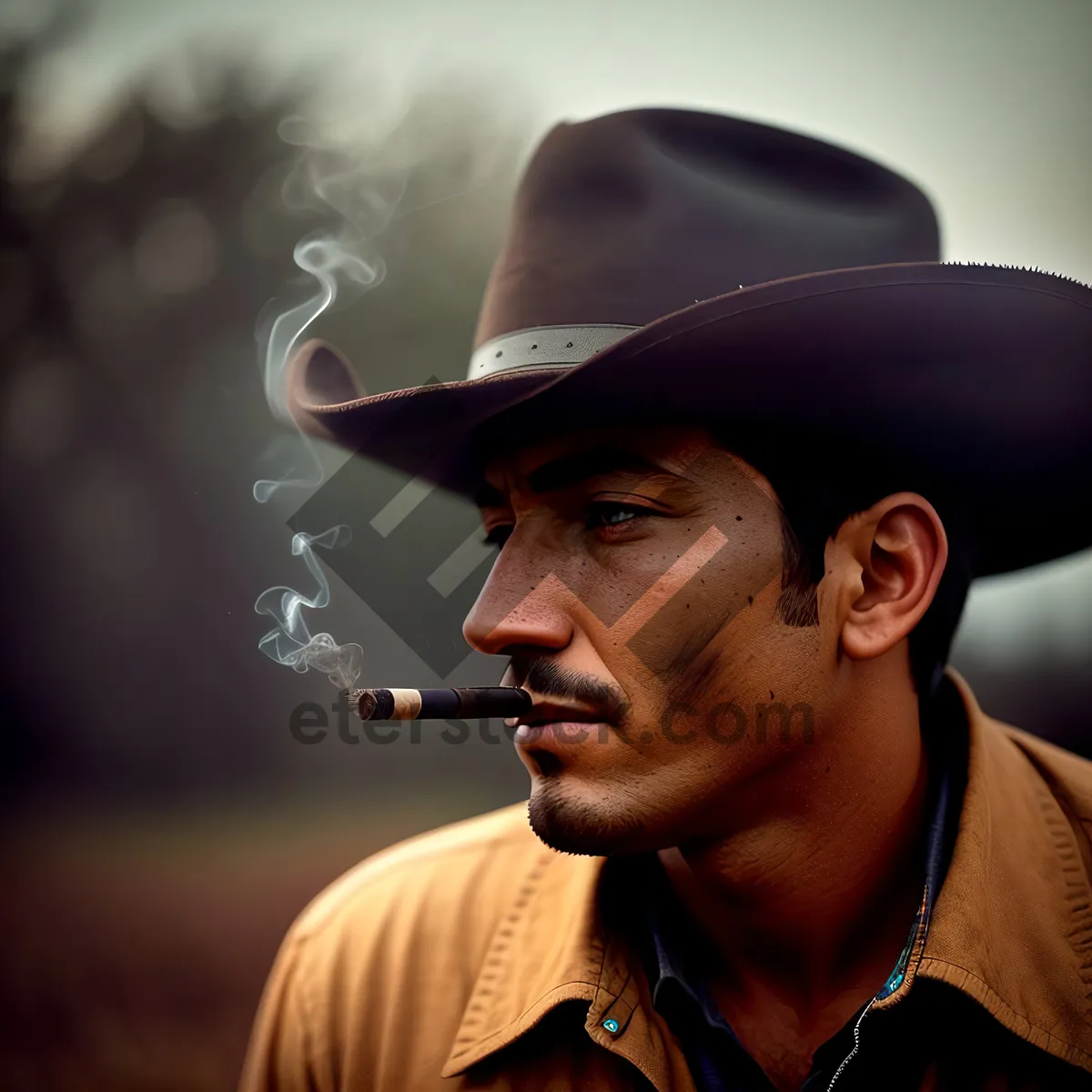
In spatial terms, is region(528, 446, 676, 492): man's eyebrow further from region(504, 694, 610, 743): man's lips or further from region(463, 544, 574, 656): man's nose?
region(504, 694, 610, 743): man's lips

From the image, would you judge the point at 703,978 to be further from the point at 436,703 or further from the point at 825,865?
the point at 436,703

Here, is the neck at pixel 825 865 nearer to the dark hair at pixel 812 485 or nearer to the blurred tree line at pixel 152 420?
the dark hair at pixel 812 485

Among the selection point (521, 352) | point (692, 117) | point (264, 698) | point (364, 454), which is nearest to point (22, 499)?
point (264, 698)

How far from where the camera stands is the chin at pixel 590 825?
1797 millimetres

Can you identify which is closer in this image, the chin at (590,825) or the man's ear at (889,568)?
the chin at (590,825)

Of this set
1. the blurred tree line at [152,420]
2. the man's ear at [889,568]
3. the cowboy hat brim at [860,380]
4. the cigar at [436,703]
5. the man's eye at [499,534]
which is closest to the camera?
the cigar at [436,703]

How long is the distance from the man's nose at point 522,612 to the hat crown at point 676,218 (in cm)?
52

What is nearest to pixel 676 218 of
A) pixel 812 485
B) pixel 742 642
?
pixel 812 485

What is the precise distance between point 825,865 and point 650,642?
24.2 inches

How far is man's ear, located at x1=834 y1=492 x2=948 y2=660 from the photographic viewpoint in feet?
6.32

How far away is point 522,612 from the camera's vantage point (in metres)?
1.85

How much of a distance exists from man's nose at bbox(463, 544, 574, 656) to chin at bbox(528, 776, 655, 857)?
0.91 ft

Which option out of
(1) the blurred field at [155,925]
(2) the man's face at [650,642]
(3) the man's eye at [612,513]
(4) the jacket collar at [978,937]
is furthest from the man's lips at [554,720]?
(1) the blurred field at [155,925]

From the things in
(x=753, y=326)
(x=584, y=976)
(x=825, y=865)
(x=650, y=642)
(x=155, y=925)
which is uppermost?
(x=753, y=326)
